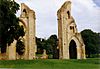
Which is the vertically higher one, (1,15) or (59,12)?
(59,12)

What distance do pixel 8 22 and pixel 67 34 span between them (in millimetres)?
23371

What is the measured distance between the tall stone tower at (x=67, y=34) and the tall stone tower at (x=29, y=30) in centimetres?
468

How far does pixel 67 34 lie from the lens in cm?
5712

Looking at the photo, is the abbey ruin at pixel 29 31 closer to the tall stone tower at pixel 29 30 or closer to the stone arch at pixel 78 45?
the tall stone tower at pixel 29 30

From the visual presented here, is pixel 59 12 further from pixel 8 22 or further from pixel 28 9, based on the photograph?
pixel 8 22

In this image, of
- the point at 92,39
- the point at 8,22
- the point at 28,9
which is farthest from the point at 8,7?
the point at 92,39

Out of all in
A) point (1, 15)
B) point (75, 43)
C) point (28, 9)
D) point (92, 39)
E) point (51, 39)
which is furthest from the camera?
point (51, 39)

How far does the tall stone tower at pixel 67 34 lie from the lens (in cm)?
5612

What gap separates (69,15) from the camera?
57531 millimetres

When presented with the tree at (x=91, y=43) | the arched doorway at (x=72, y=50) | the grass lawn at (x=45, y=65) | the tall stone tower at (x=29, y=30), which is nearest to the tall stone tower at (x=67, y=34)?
the arched doorway at (x=72, y=50)

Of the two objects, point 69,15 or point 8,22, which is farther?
point 69,15

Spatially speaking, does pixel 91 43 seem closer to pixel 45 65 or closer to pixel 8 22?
pixel 8 22

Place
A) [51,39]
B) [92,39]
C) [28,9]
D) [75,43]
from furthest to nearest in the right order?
[51,39] < [92,39] < [75,43] < [28,9]

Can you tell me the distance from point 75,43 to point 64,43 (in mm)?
2661
